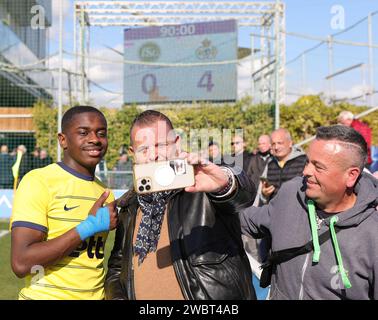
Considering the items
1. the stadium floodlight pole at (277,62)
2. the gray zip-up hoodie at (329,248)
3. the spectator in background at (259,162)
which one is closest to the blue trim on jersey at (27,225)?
the gray zip-up hoodie at (329,248)

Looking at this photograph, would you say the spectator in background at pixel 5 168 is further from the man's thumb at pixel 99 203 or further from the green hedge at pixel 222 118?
the man's thumb at pixel 99 203

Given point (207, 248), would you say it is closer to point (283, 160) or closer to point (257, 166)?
point (283, 160)

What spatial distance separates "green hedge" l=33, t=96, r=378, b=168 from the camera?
37.2 feet

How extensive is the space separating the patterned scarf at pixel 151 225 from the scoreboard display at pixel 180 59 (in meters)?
17.0

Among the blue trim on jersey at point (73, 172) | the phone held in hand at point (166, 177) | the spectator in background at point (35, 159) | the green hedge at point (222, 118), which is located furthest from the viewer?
the green hedge at point (222, 118)

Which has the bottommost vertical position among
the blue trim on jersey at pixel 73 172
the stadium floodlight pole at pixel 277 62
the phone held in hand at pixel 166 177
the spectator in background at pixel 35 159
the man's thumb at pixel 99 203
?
the spectator in background at pixel 35 159

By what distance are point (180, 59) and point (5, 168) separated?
15.0 meters

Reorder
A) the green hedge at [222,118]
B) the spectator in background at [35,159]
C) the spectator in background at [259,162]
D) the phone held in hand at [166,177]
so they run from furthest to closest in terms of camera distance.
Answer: the green hedge at [222,118] < the spectator in background at [35,159] < the spectator in background at [259,162] < the phone held in hand at [166,177]

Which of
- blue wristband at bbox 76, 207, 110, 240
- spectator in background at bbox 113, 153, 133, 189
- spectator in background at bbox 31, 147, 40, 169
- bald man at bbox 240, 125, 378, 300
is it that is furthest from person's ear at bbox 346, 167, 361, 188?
spectator in background at bbox 31, 147, 40, 169

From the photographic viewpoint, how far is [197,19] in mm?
17734

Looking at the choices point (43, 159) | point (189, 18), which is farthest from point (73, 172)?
point (189, 18)

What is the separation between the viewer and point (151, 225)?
2.01 m

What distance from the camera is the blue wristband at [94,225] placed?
2010 millimetres
